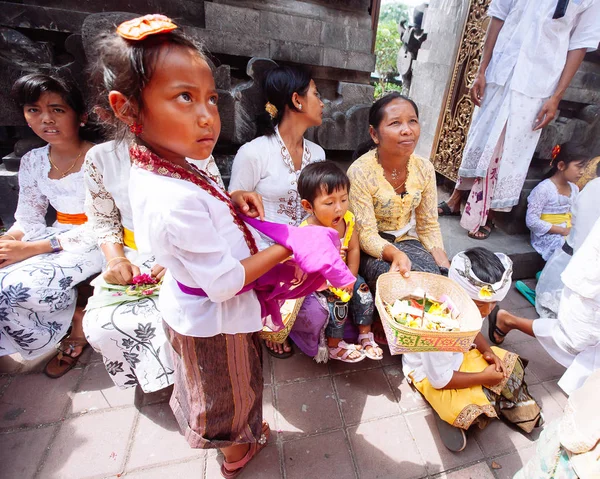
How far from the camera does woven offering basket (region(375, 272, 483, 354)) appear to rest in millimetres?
1595

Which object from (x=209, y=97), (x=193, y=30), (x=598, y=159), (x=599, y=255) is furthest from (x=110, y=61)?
(x=598, y=159)

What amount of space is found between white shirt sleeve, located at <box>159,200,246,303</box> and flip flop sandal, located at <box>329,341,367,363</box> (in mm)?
1534

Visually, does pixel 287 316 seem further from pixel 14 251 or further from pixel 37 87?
pixel 37 87

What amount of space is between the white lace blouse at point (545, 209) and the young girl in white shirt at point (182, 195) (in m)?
3.50

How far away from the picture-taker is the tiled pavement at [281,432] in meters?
1.84

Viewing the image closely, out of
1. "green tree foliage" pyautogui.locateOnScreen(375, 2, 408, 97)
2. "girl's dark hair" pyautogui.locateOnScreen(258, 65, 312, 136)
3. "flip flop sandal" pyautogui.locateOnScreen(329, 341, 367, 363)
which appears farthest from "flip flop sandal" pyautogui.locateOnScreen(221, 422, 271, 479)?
"green tree foliage" pyautogui.locateOnScreen(375, 2, 408, 97)

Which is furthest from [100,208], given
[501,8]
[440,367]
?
[501,8]

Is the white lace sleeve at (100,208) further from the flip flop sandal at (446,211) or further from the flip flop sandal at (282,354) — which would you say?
the flip flop sandal at (446,211)

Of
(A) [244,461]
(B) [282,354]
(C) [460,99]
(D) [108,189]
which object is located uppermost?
(C) [460,99]

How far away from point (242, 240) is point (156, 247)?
0.36 m

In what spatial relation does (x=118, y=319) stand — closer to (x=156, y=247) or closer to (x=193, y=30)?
(x=156, y=247)

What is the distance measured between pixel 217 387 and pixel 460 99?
4517 millimetres

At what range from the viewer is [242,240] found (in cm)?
134

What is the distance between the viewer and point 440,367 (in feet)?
6.56
